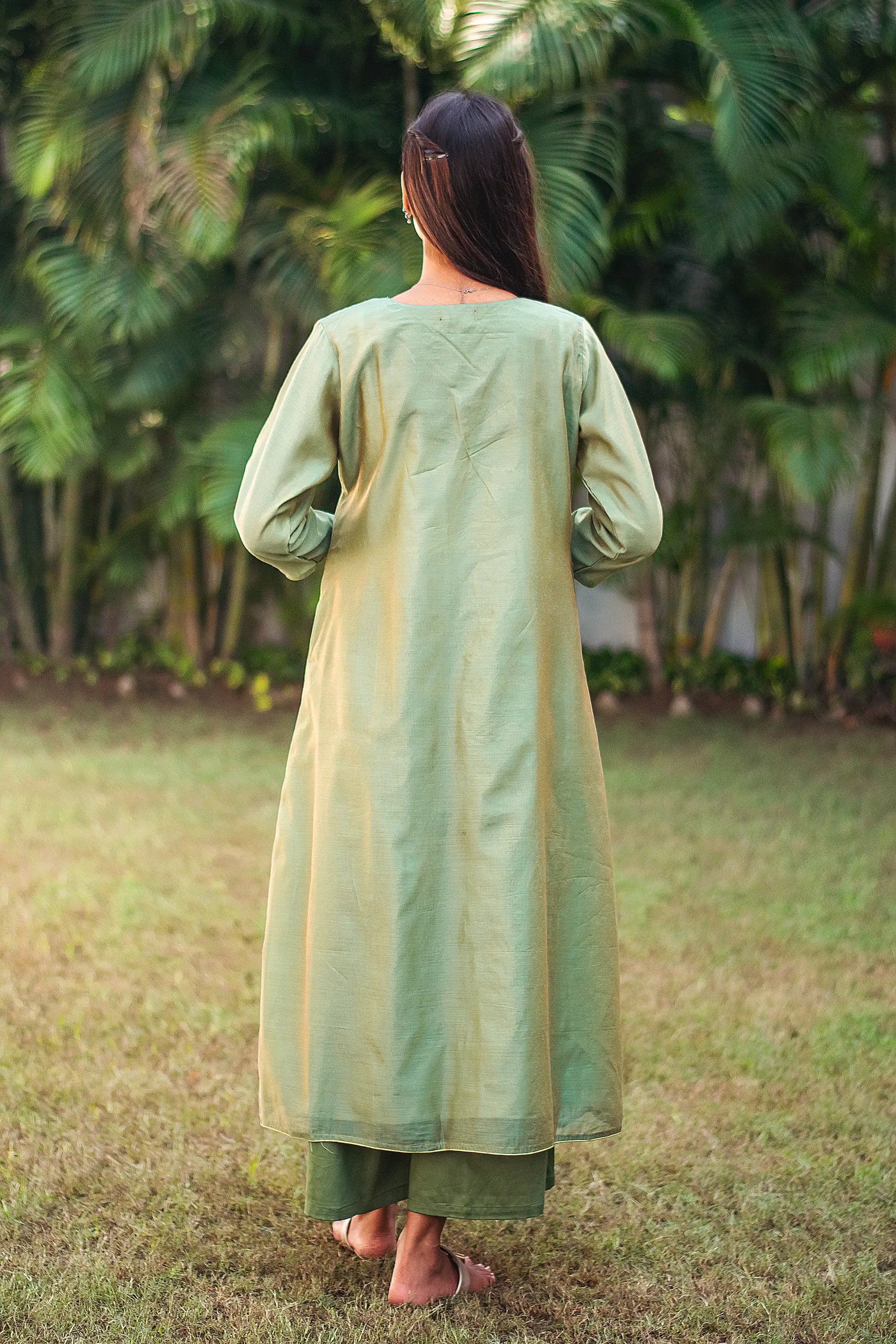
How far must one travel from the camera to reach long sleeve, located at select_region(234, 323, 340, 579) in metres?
1.71

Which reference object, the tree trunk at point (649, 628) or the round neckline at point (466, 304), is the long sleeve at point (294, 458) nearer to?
the round neckline at point (466, 304)

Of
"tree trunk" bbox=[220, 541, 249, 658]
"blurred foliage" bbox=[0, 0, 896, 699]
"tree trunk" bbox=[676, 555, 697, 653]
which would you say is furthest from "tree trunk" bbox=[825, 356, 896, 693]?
"tree trunk" bbox=[220, 541, 249, 658]

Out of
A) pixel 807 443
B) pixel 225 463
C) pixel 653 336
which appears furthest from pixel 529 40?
pixel 225 463

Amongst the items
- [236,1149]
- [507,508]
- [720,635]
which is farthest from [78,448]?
[507,508]

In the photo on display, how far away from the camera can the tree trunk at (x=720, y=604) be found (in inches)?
254

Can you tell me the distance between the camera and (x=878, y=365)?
6.00 meters

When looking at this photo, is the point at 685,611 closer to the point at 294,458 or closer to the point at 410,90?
the point at 410,90

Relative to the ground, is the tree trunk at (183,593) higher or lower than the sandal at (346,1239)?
lower

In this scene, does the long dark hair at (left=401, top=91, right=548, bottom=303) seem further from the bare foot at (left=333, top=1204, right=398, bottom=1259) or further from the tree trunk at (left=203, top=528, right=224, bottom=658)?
the tree trunk at (left=203, top=528, right=224, bottom=658)

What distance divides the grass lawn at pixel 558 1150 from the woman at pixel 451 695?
277 mm

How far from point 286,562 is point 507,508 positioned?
0.32 metres

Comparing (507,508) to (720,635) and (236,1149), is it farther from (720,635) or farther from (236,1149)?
(720,635)

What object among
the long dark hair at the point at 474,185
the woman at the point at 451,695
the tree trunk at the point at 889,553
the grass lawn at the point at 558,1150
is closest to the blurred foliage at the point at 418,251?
the tree trunk at the point at 889,553

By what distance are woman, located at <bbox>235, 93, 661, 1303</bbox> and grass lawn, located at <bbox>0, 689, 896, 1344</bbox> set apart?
0.28m
